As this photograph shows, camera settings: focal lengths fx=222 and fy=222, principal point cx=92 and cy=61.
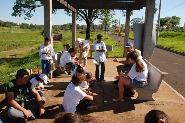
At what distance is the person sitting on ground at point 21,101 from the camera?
444 cm

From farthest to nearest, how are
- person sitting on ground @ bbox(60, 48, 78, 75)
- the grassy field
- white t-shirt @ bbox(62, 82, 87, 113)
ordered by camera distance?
the grassy field
person sitting on ground @ bbox(60, 48, 78, 75)
white t-shirt @ bbox(62, 82, 87, 113)

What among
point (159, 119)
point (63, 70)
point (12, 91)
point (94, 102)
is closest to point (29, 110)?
point (12, 91)

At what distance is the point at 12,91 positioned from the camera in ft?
14.7

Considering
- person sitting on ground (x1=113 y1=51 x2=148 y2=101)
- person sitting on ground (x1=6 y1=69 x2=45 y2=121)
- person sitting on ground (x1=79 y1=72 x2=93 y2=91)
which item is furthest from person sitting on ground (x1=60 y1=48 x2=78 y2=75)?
person sitting on ground (x1=6 y1=69 x2=45 y2=121)

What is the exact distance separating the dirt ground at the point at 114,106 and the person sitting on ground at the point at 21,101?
0.20 meters

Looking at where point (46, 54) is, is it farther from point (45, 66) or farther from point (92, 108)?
point (92, 108)

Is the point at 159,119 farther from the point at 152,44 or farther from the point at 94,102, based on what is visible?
the point at 152,44

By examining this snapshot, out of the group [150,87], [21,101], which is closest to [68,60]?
[150,87]

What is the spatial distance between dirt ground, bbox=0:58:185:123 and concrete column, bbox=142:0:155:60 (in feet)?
4.59

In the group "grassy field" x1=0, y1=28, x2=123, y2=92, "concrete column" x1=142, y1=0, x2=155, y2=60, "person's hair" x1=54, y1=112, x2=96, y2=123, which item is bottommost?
"grassy field" x1=0, y1=28, x2=123, y2=92

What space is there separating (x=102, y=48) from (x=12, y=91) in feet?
14.1

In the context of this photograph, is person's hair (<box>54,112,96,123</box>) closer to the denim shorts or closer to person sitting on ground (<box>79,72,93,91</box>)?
person sitting on ground (<box>79,72,93,91</box>)

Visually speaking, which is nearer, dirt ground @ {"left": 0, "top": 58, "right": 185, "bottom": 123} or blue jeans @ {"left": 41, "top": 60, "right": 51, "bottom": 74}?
dirt ground @ {"left": 0, "top": 58, "right": 185, "bottom": 123}

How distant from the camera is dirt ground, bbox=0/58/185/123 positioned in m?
4.96
